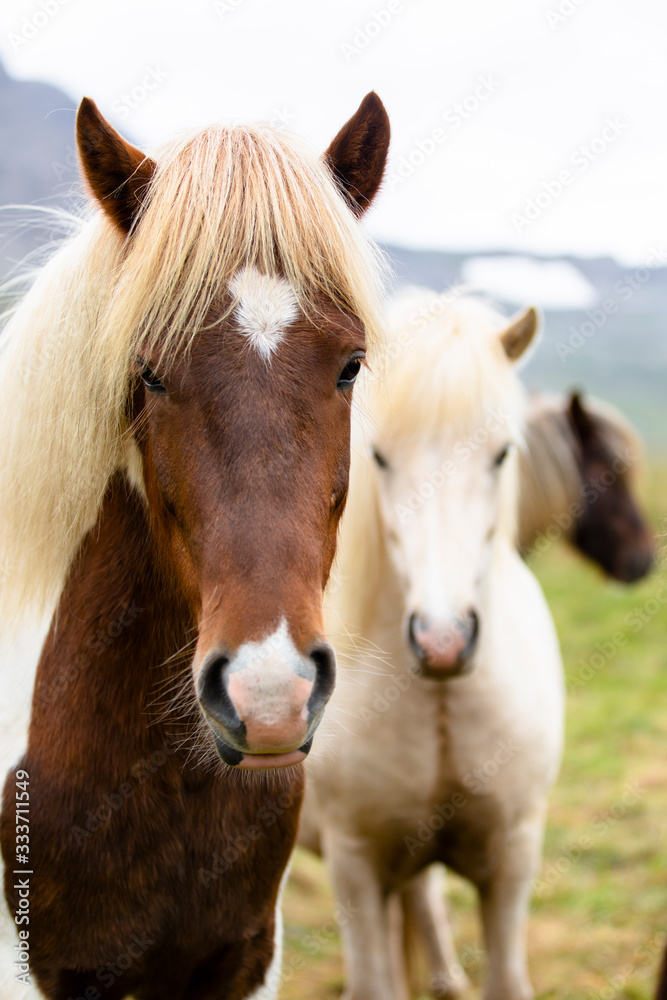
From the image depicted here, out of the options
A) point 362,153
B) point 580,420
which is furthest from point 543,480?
point 362,153

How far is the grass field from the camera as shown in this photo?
147 inches

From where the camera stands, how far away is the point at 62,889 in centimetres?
165

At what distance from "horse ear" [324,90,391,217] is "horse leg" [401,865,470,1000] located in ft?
9.98

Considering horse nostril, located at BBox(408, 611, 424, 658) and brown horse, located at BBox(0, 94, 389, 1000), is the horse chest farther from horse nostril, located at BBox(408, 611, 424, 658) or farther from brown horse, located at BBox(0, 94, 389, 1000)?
horse nostril, located at BBox(408, 611, 424, 658)

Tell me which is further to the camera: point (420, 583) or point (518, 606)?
point (518, 606)

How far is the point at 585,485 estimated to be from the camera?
6.29m

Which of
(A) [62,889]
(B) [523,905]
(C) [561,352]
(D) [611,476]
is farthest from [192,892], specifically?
(D) [611,476]

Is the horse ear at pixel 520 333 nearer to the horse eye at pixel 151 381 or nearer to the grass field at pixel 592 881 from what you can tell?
the horse eye at pixel 151 381

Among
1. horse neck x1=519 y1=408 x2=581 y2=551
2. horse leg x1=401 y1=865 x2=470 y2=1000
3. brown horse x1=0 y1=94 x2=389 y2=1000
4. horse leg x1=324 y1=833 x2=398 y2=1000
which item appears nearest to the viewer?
brown horse x1=0 y1=94 x2=389 y2=1000

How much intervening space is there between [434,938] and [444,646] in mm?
2140

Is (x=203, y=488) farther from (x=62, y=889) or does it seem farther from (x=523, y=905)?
(x=523, y=905)

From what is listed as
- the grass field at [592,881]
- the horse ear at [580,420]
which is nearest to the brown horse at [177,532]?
the grass field at [592,881]

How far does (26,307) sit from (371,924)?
221 centimetres

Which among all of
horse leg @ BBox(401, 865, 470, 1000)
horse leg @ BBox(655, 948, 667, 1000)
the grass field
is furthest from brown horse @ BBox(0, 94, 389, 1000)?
the grass field
